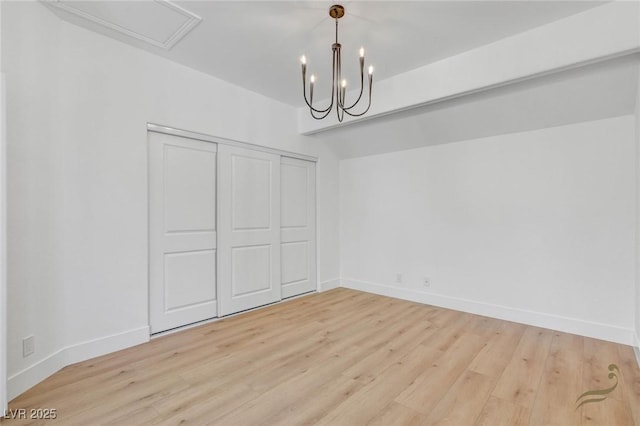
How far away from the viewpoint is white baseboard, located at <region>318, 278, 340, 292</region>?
467cm

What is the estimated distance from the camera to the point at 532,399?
1.93m

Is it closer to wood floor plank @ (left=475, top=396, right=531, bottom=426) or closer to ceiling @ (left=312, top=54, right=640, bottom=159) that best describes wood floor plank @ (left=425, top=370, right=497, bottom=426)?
wood floor plank @ (left=475, top=396, right=531, bottom=426)

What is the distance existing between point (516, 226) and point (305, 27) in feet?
9.82

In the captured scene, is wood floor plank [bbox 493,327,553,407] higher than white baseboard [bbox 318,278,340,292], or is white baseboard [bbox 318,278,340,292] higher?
white baseboard [bbox 318,278,340,292]

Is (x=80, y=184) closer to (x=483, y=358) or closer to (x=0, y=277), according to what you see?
(x=0, y=277)

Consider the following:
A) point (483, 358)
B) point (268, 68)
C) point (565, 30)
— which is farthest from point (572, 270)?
point (268, 68)

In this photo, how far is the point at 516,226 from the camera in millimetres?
3396

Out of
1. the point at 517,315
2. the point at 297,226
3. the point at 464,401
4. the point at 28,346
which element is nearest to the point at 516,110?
the point at 517,315

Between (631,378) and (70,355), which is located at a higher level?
(70,355)

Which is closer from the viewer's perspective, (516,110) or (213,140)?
(516,110)

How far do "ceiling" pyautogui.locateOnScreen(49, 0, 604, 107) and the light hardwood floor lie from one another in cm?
268

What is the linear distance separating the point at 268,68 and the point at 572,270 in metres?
3.71

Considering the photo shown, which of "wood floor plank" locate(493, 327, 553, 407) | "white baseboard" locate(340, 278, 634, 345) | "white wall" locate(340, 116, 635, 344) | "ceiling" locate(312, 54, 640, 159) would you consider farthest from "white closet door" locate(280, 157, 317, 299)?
"wood floor plank" locate(493, 327, 553, 407)

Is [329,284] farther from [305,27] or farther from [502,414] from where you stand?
[305,27]
